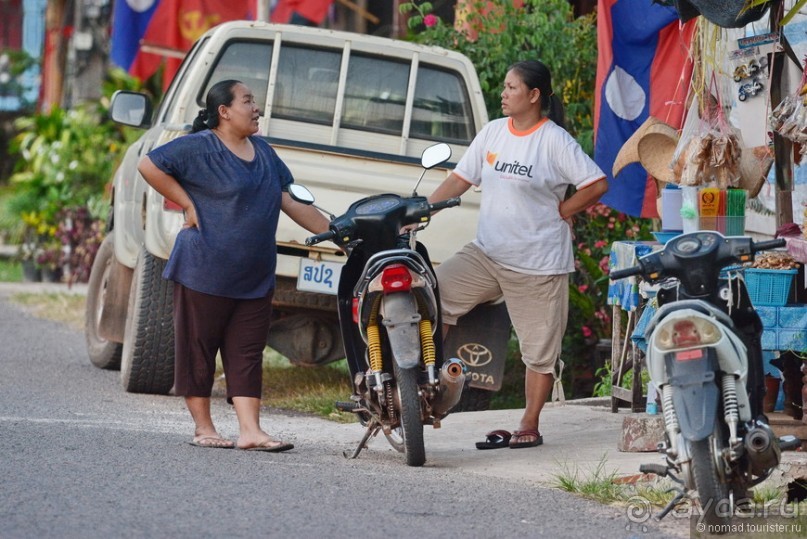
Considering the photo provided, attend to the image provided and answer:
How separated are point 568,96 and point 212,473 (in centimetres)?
552

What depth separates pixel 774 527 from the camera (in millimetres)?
5188

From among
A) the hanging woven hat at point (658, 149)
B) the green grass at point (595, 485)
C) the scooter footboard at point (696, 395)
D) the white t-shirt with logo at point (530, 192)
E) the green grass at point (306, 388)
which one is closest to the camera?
the scooter footboard at point (696, 395)

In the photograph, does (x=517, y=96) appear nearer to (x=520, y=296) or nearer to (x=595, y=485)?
(x=520, y=296)

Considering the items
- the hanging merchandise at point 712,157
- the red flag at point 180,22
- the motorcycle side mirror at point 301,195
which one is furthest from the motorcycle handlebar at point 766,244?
the red flag at point 180,22

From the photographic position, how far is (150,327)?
858 cm

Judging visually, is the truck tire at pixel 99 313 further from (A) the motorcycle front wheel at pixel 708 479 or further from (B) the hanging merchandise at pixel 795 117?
(A) the motorcycle front wheel at pixel 708 479

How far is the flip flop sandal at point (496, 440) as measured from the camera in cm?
723

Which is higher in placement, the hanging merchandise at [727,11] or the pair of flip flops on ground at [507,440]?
the hanging merchandise at [727,11]

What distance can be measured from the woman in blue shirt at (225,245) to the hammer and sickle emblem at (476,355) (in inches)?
56.0

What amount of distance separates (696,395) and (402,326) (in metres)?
1.70

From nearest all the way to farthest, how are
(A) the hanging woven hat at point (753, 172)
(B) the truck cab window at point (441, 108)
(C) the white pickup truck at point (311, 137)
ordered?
(A) the hanging woven hat at point (753, 172) → (C) the white pickup truck at point (311, 137) → (B) the truck cab window at point (441, 108)

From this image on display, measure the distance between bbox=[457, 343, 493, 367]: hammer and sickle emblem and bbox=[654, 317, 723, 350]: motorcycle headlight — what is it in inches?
119

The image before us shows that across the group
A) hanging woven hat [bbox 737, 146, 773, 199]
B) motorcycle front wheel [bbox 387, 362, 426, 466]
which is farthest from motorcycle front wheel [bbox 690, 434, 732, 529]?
hanging woven hat [bbox 737, 146, 773, 199]

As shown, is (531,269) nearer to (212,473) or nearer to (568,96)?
(212,473)
